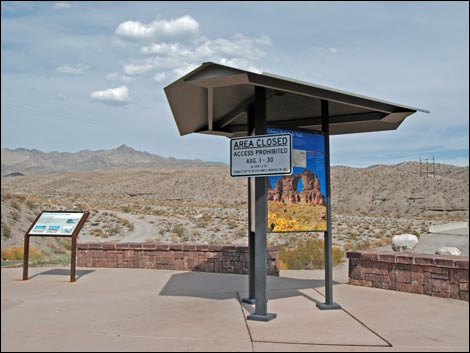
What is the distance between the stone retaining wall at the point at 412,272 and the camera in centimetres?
853

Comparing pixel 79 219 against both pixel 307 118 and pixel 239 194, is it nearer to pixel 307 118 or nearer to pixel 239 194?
pixel 307 118

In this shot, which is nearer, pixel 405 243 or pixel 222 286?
pixel 222 286

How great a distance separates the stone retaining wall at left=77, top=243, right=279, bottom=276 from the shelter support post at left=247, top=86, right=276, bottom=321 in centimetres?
440

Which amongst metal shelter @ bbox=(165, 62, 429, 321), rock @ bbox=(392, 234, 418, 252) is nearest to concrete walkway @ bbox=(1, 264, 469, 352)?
metal shelter @ bbox=(165, 62, 429, 321)

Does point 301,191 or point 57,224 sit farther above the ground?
point 301,191

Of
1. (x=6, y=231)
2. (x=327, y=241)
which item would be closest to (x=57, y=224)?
(x=327, y=241)

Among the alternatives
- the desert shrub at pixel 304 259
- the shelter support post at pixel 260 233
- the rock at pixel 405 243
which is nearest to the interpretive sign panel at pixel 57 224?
the shelter support post at pixel 260 233

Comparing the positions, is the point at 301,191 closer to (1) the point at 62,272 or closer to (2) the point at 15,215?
(1) the point at 62,272

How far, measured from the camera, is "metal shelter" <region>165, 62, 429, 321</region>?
275 inches

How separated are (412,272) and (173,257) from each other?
18.8 feet

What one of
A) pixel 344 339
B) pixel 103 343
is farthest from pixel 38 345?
pixel 344 339

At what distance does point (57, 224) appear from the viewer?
38.2ft

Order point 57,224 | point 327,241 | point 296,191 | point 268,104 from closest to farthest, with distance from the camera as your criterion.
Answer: point 296,191, point 327,241, point 268,104, point 57,224

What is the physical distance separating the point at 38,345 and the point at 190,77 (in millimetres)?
3633
